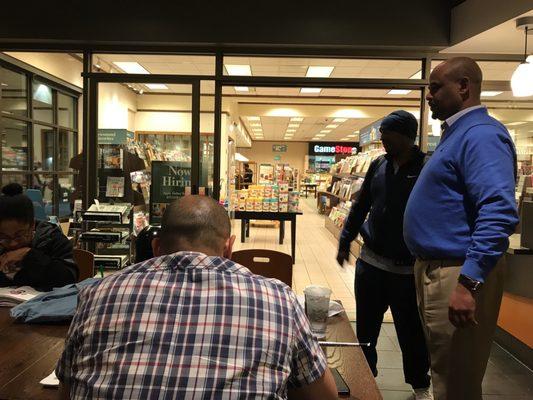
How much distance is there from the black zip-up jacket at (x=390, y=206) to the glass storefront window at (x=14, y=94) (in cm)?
553

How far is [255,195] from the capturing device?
735 centimetres

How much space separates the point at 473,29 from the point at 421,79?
630mm

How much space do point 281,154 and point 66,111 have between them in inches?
756

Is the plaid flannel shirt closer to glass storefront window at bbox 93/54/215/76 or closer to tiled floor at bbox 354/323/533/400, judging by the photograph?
tiled floor at bbox 354/323/533/400

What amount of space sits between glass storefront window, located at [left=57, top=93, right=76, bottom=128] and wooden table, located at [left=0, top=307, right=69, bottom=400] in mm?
6677

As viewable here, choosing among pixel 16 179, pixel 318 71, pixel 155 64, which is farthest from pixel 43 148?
pixel 318 71

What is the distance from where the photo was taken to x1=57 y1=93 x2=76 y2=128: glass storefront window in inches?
303

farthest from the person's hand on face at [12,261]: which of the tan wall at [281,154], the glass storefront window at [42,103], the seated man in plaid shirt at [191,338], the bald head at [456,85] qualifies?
the tan wall at [281,154]

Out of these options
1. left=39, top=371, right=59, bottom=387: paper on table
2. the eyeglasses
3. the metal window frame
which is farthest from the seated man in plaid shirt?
the metal window frame

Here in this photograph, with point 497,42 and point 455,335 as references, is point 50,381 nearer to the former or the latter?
point 455,335

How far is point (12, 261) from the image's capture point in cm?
209

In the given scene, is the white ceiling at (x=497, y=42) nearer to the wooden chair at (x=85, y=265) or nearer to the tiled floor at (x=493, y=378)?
the tiled floor at (x=493, y=378)

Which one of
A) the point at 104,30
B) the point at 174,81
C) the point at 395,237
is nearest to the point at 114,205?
the point at 174,81

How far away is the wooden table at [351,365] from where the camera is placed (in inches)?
49.7
